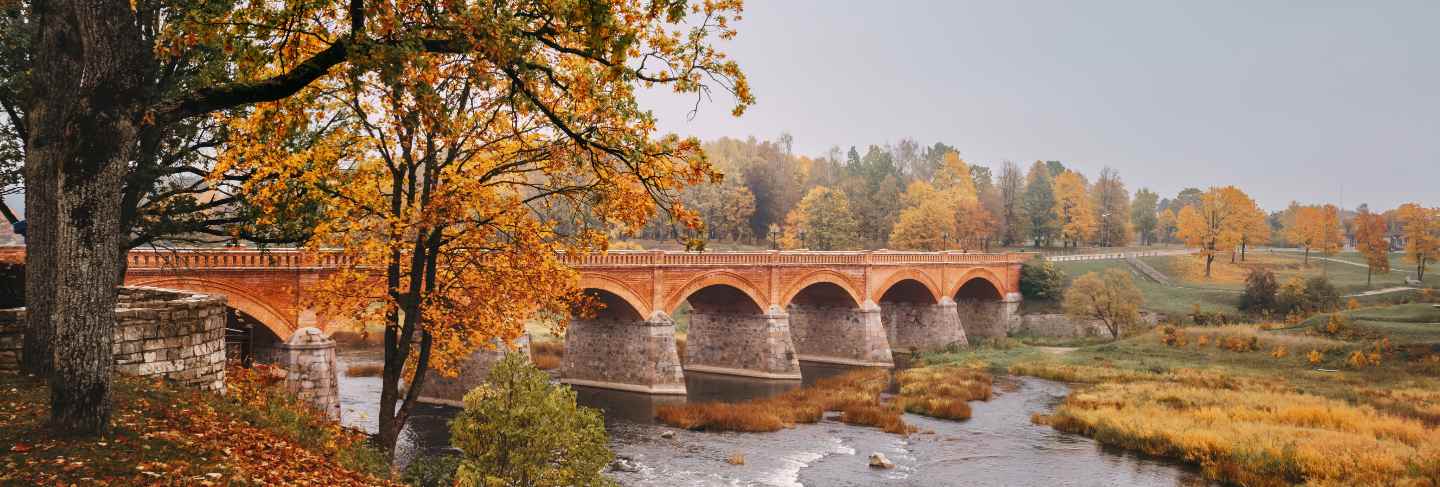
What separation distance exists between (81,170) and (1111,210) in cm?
10899

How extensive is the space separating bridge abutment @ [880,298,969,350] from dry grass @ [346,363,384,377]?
30.8m

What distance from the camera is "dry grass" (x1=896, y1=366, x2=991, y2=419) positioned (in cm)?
3312

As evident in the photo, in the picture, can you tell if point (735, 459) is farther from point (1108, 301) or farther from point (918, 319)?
point (1108, 301)

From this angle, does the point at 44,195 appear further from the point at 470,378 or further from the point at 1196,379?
the point at 1196,379

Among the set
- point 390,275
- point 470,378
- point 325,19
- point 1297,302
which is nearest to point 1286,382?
point 1297,302

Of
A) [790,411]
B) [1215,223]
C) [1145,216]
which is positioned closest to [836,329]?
[790,411]

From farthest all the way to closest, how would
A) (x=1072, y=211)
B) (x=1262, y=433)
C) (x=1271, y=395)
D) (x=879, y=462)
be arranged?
(x=1072, y=211) < (x=1271, y=395) < (x=1262, y=433) < (x=879, y=462)

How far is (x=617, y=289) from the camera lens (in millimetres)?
35719

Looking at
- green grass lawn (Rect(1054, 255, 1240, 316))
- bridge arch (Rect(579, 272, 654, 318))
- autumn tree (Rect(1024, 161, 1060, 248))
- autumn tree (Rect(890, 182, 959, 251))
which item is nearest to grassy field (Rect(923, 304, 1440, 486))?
green grass lawn (Rect(1054, 255, 1240, 316))

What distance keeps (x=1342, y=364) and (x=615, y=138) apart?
40712 millimetres

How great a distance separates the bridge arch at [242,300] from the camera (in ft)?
75.4

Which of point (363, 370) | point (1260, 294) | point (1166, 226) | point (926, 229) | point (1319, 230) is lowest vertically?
point (363, 370)

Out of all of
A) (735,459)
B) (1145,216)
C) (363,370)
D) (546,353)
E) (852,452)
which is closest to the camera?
(735,459)

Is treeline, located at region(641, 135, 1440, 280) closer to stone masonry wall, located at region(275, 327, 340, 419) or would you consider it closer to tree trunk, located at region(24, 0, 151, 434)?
stone masonry wall, located at region(275, 327, 340, 419)
